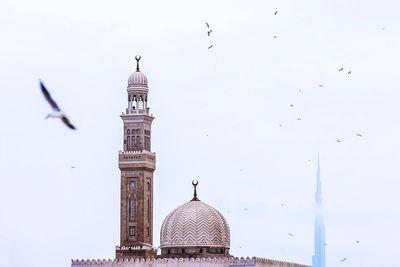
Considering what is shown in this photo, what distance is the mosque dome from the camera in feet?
261

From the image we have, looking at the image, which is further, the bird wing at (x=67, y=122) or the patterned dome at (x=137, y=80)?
the patterned dome at (x=137, y=80)

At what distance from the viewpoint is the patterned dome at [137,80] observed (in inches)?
3317

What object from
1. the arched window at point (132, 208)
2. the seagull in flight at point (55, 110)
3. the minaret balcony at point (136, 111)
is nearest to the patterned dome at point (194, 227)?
the arched window at point (132, 208)

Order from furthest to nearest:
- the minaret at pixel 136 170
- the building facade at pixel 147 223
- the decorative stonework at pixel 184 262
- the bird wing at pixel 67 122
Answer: the minaret at pixel 136 170, the building facade at pixel 147 223, the decorative stonework at pixel 184 262, the bird wing at pixel 67 122

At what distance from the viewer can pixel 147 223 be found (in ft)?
279

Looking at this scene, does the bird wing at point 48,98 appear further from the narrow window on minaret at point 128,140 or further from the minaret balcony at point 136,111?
the narrow window on minaret at point 128,140

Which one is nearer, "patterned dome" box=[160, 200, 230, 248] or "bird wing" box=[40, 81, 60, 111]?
"bird wing" box=[40, 81, 60, 111]

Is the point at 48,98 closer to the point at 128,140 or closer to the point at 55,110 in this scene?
the point at 55,110

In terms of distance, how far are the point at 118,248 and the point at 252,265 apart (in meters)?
12.3

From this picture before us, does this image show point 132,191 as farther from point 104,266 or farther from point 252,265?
point 252,265

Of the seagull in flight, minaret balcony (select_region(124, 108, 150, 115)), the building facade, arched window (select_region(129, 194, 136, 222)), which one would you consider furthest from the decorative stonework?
the seagull in flight

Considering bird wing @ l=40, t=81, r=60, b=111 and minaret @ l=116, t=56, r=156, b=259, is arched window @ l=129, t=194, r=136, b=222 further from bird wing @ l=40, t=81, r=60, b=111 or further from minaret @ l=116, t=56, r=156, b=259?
bird wing @ l=40, t=81, r=60, b=111

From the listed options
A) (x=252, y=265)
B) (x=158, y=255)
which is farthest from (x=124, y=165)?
(x=252, y=265)

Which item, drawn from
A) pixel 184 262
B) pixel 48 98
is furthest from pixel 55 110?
pixel 184 262
